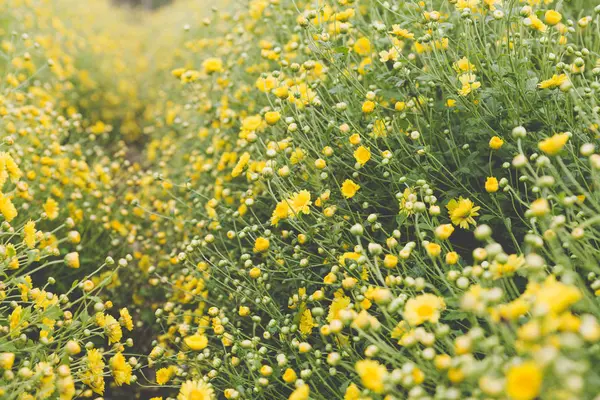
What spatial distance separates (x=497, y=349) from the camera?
116cm

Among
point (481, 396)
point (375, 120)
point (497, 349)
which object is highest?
point (375, 120)

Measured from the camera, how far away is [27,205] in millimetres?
2484

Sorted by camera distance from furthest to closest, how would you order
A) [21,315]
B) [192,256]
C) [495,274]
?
[192,256], [21,315], [495,274]

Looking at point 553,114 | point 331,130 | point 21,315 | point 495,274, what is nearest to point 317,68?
point 331,130

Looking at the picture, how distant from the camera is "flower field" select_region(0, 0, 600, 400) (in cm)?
134

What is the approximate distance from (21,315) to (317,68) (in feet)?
5.23

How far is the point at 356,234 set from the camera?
1692 mm

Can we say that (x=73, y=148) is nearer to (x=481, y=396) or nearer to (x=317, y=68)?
(x=317, y=68)

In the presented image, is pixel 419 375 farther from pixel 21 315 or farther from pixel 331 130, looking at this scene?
pixel 21 315

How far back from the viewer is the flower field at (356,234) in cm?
134

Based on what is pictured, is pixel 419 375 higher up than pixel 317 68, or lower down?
lower down

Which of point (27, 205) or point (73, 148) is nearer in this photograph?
point (27, 205)

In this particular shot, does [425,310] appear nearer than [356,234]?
Yes

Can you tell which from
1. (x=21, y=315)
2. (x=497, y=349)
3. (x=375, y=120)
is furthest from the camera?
(x=375, y=120)
